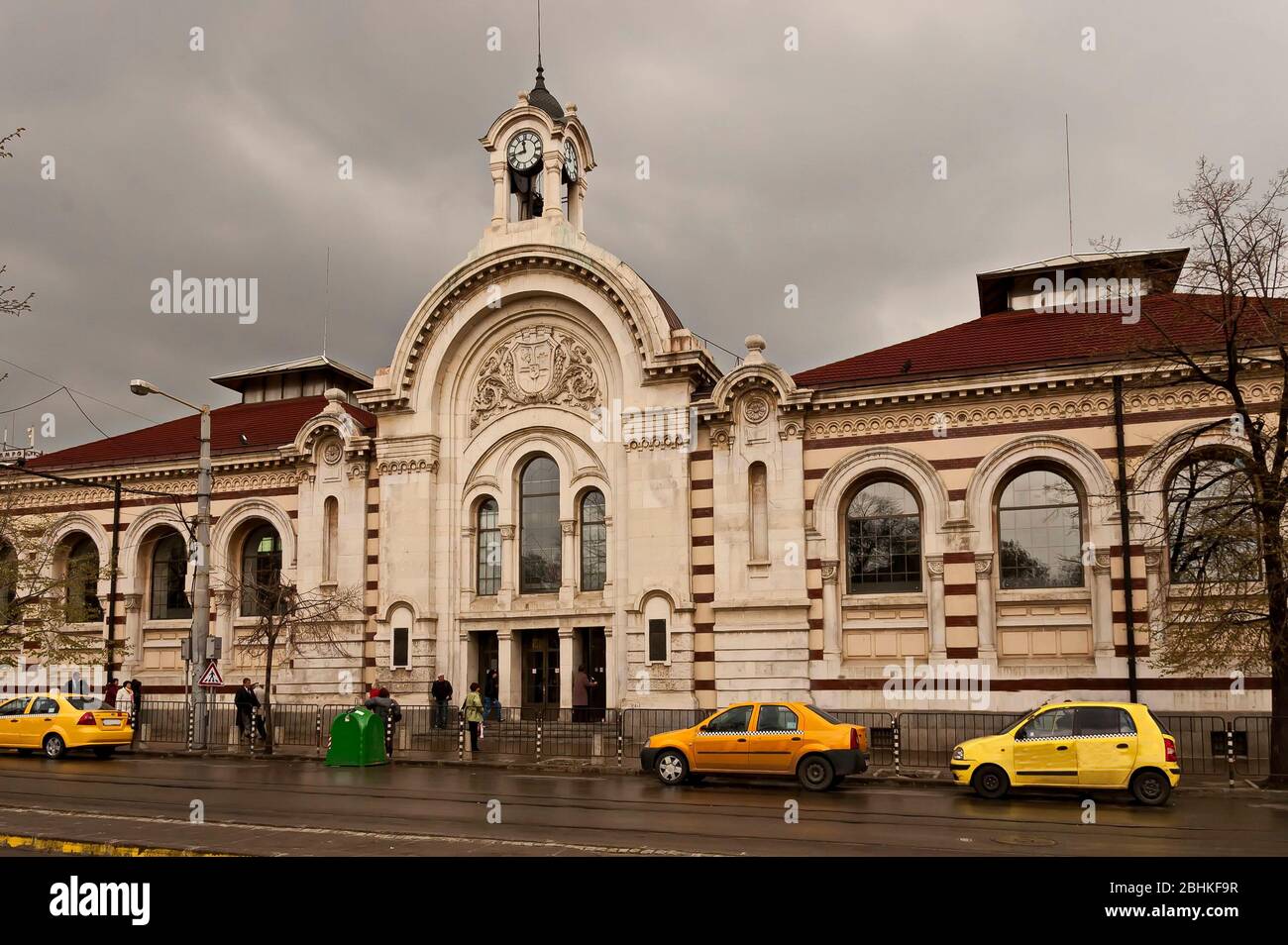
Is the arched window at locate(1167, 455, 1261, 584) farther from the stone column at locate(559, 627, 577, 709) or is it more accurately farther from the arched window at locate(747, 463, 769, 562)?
the stone column at locate(559, 627, 577, 709)

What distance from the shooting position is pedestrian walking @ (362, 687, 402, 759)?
1100 inches

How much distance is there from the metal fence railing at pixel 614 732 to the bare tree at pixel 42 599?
386 centimetres

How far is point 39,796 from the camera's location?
62.4ft

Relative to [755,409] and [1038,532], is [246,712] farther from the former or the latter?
[1038,532]

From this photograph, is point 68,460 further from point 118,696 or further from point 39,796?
point 39,796

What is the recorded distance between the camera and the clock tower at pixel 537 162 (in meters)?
35.1

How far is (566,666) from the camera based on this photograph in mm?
32531

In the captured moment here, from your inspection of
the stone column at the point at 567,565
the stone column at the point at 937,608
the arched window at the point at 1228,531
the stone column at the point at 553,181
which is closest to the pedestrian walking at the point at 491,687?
the stone column at the point at 567,565

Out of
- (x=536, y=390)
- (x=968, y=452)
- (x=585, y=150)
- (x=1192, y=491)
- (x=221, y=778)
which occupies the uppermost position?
(x=585, y=150)

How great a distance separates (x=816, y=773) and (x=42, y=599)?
2310cm

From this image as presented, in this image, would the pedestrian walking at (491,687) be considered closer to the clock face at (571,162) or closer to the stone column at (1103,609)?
the clock face at (571,162)

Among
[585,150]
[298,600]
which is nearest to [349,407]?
[298,600]
